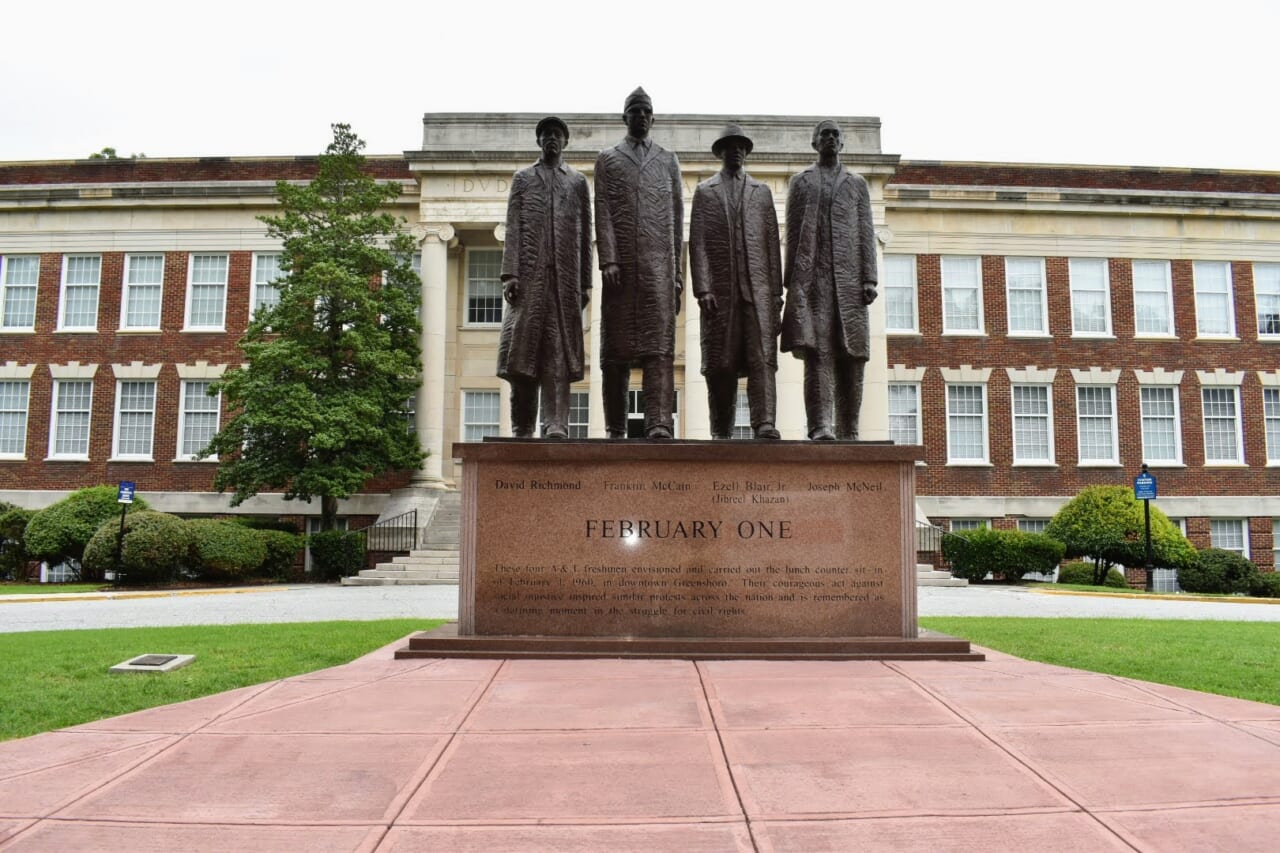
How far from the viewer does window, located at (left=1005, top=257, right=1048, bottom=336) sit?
29.9 meters

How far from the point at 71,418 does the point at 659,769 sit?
30.8 m

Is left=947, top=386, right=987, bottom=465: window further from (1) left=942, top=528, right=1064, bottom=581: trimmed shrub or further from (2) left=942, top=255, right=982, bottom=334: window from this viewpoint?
(1) left=942, top=528, right=1064, bottom=581: trimmed shrub

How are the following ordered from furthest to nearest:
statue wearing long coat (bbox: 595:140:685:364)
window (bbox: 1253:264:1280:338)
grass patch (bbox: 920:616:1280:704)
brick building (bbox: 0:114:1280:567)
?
window (bbox: 1253:264:1280:338)
brick building (bbox: 0:114:1280:567)
statue wearing long coat (bbox: 595:140:685:364)
grass patch (bbox: 920:616:1280:704)

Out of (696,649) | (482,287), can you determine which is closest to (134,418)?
(482,287)

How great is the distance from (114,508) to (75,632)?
14489 millimetres

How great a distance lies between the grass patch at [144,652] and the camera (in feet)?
20.2

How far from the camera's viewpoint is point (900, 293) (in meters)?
30.1

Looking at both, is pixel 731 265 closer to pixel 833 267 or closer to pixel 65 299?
pixel 833 267

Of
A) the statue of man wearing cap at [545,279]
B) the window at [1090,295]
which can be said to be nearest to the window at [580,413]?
the window at [1090,295]

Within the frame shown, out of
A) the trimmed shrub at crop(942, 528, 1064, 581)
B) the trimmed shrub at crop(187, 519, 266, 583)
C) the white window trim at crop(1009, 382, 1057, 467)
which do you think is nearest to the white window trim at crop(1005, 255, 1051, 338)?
the white window trim at crop(1009, 382, 1057, 467)

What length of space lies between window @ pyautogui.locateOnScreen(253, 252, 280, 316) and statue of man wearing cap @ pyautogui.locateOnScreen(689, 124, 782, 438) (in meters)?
23.8

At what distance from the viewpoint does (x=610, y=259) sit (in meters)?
8.57

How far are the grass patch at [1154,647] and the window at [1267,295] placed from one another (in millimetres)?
21669

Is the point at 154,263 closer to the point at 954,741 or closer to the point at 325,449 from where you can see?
the point at 325,449
